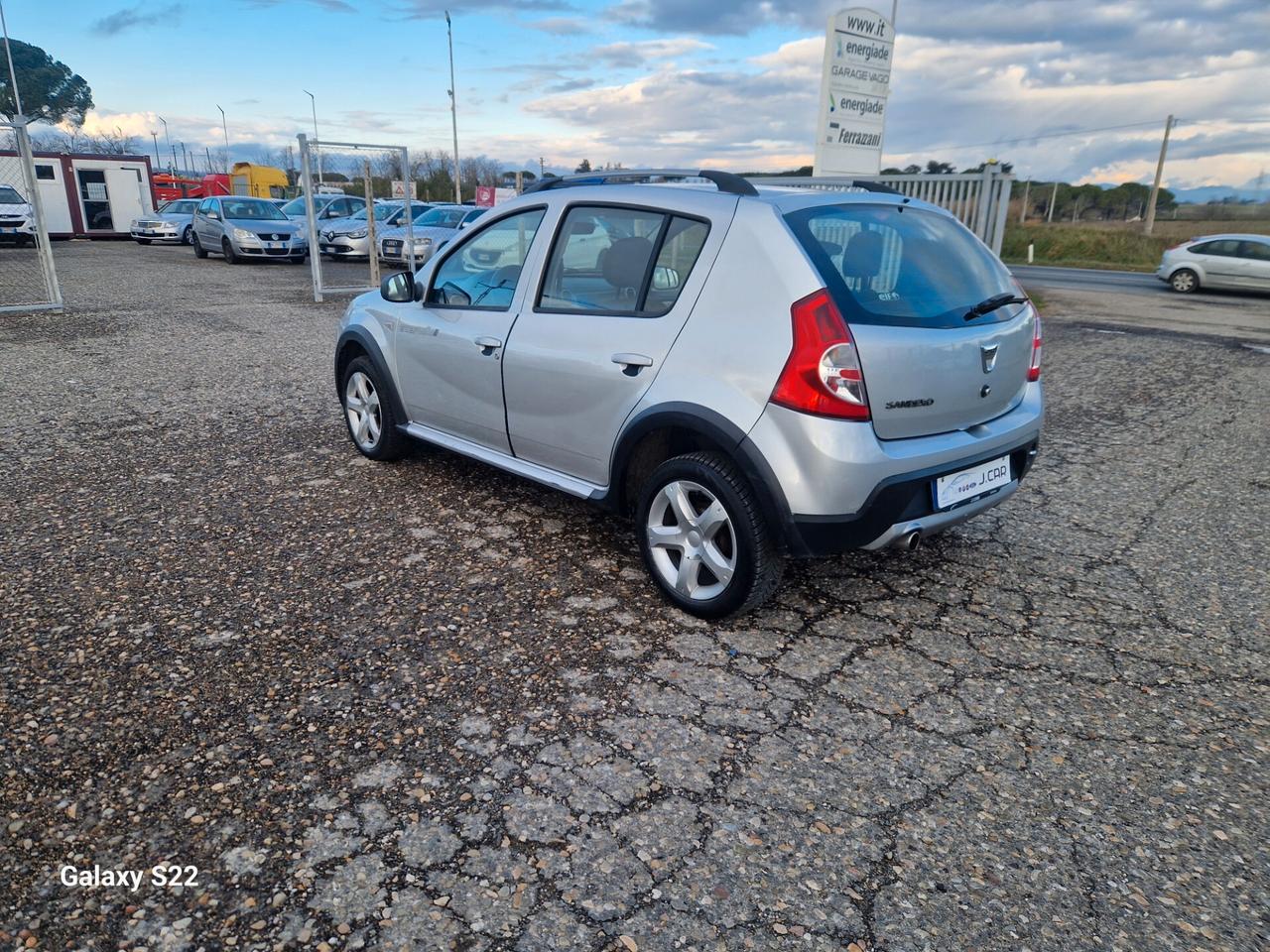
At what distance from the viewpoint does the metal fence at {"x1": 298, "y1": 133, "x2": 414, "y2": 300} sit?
12.5 meters

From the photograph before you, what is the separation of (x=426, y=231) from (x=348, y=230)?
9.19 feet

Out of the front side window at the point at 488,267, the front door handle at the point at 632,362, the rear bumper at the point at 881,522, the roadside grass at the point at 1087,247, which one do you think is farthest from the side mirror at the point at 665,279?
the roadside grass at the point at 1087,247

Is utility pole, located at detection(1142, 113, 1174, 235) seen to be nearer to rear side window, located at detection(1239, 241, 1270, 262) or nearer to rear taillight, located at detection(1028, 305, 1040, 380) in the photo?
rear side window, located at detection(1239, 241, 1270, 262)

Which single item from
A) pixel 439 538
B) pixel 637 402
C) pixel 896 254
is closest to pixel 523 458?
pixel 439 538

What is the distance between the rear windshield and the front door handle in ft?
2.48

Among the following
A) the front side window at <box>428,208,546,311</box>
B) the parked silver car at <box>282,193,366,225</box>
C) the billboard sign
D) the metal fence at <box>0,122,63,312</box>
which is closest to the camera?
the front side window at <box>428,208,546,311</box>

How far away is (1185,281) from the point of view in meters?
19.7

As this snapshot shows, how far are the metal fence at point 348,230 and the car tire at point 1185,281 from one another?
17297 millimetres

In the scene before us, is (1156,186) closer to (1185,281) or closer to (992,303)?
(1185,281)

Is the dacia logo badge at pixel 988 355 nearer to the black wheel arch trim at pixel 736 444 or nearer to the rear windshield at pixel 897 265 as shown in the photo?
the rear windshield at pixel 897 265

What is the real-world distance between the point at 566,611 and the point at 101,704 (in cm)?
165

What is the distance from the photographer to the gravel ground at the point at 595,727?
2059 mm

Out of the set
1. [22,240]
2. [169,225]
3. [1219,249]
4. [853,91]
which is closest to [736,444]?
[853,91]

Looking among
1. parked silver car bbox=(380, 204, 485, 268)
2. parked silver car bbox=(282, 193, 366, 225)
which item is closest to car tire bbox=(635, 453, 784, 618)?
parked silver car bbox=(380, 204, 485, 268)
